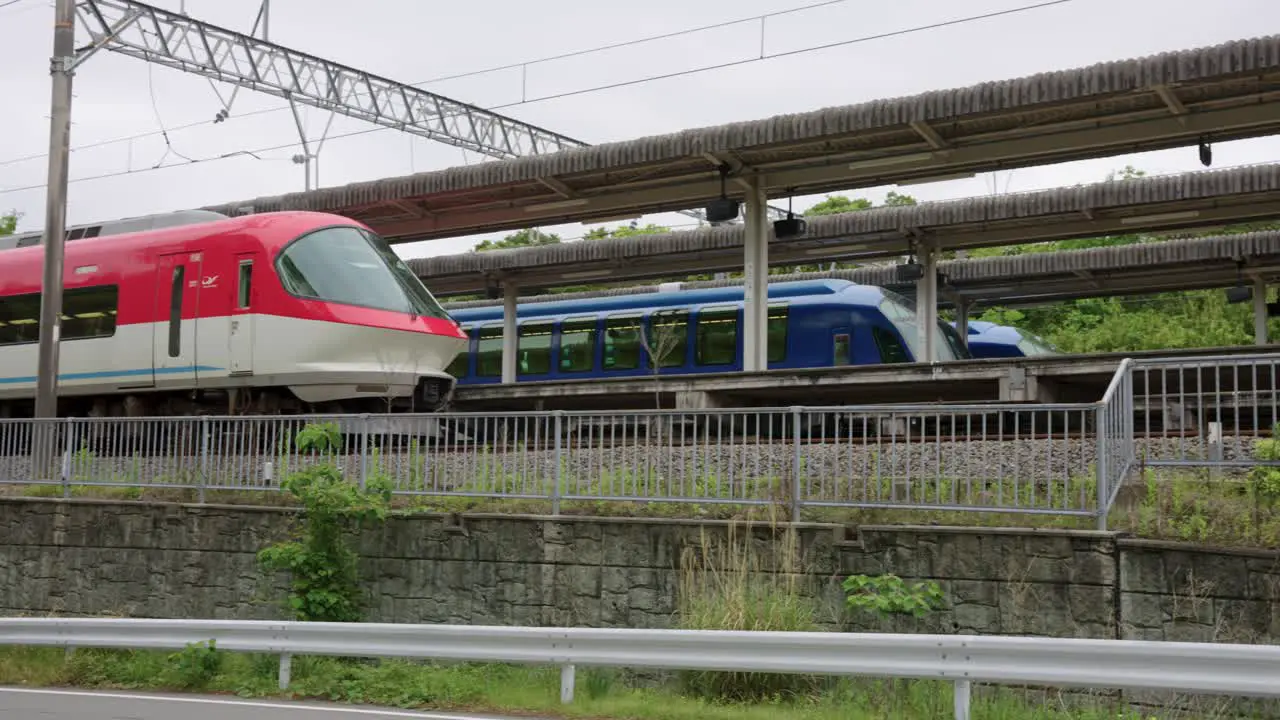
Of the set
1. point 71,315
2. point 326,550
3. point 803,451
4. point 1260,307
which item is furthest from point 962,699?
point 1260,307

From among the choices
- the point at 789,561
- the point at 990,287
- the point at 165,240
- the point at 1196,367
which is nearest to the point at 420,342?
the point at 165,240

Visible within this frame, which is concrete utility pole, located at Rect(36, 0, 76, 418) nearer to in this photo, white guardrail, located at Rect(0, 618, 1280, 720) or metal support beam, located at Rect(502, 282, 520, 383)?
Answer: white guardrail, located at Rect(0, 618, 1280, 720)

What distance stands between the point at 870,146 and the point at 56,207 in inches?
447

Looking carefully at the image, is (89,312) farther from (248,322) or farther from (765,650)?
(765,650)

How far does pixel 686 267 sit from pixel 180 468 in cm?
1672

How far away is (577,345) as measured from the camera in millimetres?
28312

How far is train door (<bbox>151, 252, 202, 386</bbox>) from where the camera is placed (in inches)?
708

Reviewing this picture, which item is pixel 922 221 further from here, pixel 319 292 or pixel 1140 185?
pixel 319 292

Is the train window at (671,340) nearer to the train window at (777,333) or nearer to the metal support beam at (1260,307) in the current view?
the train window at (777,333)

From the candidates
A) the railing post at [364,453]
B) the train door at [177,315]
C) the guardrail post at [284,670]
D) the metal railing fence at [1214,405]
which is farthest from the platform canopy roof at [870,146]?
the guardrail post at [284,670]

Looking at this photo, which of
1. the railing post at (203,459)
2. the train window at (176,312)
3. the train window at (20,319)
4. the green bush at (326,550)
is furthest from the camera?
the train window at (20,319)

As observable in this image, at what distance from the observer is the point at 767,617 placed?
10188 millimetres

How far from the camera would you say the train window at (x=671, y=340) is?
26.2 meters

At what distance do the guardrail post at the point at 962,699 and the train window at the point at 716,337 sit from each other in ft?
57.0
